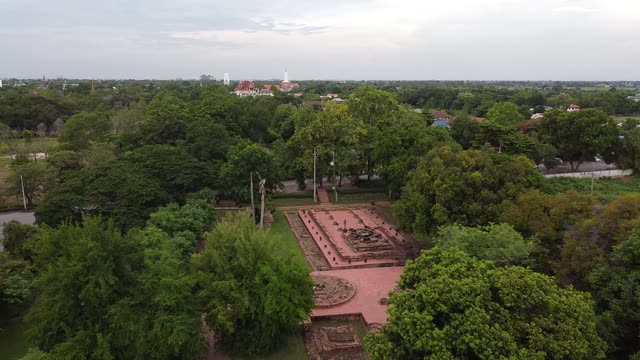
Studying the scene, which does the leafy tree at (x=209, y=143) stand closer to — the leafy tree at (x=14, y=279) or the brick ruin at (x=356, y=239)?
the brick ruin at (x=356, y=239)

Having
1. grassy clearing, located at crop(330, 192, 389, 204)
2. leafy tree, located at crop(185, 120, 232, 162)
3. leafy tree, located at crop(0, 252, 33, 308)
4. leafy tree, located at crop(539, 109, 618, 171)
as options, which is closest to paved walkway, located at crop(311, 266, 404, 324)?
leafy tree, located at crop(0, 252, 33, 308)

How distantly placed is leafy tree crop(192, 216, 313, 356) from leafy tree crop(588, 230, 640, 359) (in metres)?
8.79

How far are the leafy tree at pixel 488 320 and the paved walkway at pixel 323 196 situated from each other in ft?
72.5

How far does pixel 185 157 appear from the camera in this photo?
27531mm

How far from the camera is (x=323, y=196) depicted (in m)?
34.3

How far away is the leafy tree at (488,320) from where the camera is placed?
9641 mm

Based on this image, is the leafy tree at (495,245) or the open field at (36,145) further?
the open field at (36,145)

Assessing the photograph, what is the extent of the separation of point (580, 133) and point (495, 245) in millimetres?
30194

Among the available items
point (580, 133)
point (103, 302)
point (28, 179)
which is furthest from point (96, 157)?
point (580, 133)

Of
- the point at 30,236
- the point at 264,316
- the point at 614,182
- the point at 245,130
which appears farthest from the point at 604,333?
the point at 245,130

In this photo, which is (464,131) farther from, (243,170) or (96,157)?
(96,157)

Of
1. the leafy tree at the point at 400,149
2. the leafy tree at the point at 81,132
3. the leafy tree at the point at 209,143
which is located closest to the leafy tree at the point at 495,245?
the leafy tree at the point at 400,149

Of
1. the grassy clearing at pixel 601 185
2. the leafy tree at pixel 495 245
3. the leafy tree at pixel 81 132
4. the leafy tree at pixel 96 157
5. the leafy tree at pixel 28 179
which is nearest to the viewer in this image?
the leafy tree at pixel 495 245

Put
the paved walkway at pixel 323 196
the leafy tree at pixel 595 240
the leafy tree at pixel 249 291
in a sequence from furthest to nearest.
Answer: the paved walkway at pixel 323 196, the leafy tree at pixel 249 291, the leafy tree at pixel 595 240
